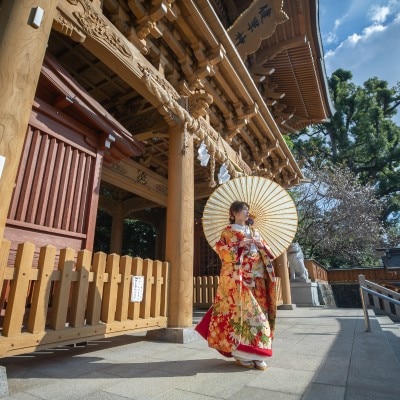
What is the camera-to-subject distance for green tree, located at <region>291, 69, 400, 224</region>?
2528cm

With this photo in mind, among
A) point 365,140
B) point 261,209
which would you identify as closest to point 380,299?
point 261,209

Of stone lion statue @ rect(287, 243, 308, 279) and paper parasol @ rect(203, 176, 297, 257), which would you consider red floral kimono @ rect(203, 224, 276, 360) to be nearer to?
paper parasol @ rect(203, 176, 297, 257)

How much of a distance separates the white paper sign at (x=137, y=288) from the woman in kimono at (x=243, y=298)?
1067 mm

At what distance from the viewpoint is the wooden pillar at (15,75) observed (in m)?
2.13

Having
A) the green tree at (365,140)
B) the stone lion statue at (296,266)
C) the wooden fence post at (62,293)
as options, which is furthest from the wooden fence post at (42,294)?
the green tree at (365,140)

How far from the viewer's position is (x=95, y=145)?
4.10 meters

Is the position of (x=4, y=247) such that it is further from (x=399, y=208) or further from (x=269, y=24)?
(x=399, y=208)

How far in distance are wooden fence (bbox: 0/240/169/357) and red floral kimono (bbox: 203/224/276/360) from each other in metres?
1.12

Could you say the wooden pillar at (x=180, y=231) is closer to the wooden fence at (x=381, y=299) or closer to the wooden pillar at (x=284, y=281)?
the wooden fence at (x=381, y=299)

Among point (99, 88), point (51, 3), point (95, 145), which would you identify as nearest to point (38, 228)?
point (95, 145)

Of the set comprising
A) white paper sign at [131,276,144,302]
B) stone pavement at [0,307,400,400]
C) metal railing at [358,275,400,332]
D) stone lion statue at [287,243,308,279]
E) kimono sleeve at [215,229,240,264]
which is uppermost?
stone lion statue at [287,243,308,279]

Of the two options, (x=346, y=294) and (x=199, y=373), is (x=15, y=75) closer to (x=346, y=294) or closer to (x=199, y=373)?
(x=199, y=373)

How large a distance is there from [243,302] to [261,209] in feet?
4.08

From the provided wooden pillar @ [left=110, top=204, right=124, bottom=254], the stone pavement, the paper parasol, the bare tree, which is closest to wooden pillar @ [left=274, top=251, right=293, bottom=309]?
wooden pillar @ [left=110, top=204, right=124, bottom=254]
